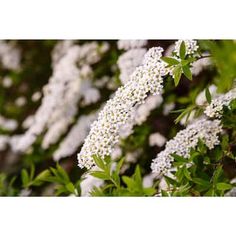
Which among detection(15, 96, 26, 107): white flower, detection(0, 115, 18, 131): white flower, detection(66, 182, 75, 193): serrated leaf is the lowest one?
detection(66, 182, 75, 193): serrated leaf

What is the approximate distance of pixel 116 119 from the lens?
4.51 ft

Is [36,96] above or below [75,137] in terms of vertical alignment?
above

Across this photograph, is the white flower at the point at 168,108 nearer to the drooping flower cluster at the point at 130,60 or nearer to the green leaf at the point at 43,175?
the drooping flower cluster at the point at 130,60

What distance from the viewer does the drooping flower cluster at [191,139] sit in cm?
145

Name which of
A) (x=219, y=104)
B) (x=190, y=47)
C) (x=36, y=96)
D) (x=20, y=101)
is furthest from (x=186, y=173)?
(x=20, y=101)

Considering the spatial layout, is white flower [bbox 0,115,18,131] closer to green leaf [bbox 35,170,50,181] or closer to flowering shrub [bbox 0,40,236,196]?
flowering shrub [bbox 0,40,236,196]

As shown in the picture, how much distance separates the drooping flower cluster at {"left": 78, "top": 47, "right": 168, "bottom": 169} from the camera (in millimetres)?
1353

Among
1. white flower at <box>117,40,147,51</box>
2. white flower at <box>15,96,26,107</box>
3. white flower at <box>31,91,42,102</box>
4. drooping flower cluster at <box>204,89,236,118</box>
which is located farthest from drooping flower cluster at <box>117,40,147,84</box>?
white flower at <box>15,96,26,107</box>

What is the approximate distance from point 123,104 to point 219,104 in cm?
26

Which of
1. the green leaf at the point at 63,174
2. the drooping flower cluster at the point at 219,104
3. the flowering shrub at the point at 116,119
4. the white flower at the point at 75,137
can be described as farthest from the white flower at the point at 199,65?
the green leaf at the point at 63,174

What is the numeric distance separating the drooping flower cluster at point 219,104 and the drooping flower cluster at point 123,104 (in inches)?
6.2

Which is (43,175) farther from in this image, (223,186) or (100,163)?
(223,186)
